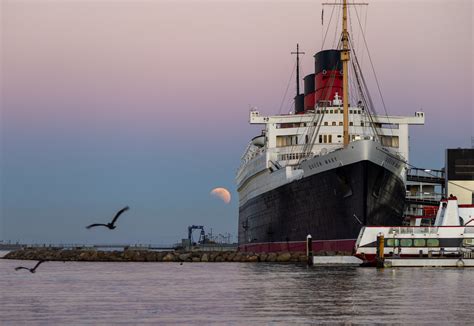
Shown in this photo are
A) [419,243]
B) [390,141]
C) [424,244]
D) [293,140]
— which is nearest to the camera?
[424,244]

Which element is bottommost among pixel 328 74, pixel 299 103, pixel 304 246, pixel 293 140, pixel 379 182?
pixel 304 246

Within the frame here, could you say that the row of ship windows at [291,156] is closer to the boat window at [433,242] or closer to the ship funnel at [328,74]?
the ship funnel at [328,74]

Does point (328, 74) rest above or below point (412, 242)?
above

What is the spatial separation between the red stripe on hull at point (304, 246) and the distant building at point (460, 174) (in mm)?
18744

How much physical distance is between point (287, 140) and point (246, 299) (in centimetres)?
5311

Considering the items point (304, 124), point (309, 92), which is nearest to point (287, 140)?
point (304, 124)

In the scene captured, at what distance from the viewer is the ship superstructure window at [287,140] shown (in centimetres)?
8500

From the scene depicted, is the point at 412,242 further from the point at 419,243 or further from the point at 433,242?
the point at 433,242

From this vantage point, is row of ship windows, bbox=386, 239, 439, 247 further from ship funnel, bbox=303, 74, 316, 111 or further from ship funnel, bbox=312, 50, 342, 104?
ship funnel, bbox=303, 74, 316, 111

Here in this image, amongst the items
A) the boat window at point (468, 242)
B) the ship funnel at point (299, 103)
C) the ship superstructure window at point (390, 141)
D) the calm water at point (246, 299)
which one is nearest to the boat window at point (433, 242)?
the boat window at point (468, 242)

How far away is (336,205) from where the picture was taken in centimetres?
6756

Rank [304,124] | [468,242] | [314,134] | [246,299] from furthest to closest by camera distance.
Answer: [304,124] < [314,134] < [468,242] < [246,299]

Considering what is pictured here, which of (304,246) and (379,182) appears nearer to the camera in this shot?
(379,182)

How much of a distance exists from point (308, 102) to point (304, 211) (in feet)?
68.6
